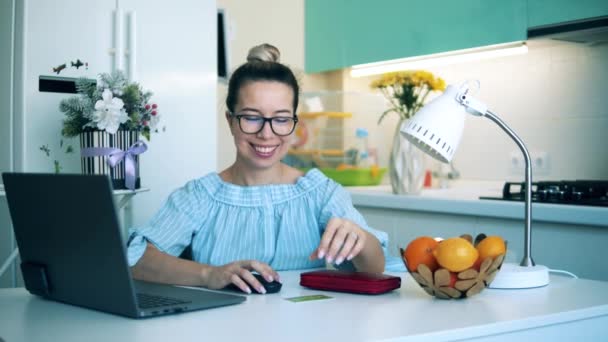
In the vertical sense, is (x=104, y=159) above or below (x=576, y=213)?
above

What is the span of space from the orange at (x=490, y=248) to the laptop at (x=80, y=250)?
40 centimetres

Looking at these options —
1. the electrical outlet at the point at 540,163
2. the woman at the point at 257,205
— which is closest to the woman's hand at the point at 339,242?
the woman at the point at 257,205

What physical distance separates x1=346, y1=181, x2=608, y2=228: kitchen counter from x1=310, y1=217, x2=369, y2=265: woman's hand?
97cm

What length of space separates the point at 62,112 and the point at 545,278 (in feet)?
5.06

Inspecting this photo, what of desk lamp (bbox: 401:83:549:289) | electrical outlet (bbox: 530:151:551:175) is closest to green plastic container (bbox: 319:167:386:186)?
electrical outlet (bbox: 530:151:551:175)

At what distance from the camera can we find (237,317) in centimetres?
108

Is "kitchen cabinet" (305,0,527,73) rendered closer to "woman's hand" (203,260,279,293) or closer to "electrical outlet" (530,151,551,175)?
"electrical outlet" (530,151,551,175)

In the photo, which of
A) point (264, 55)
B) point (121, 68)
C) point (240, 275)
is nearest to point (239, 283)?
point (240, 275)

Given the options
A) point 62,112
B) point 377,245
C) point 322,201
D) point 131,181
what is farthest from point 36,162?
point 377,245

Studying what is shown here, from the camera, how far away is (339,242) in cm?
130

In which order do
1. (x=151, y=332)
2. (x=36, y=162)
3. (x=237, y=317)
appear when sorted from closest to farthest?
(x=151, y=332), (x=237, y=317), (x=36, y=162)

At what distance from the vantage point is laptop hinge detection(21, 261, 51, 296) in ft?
→ 3.97

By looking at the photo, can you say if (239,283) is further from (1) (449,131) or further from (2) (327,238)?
(1) (449,131)

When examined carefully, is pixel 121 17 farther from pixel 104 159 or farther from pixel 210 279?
pixel 210 279
